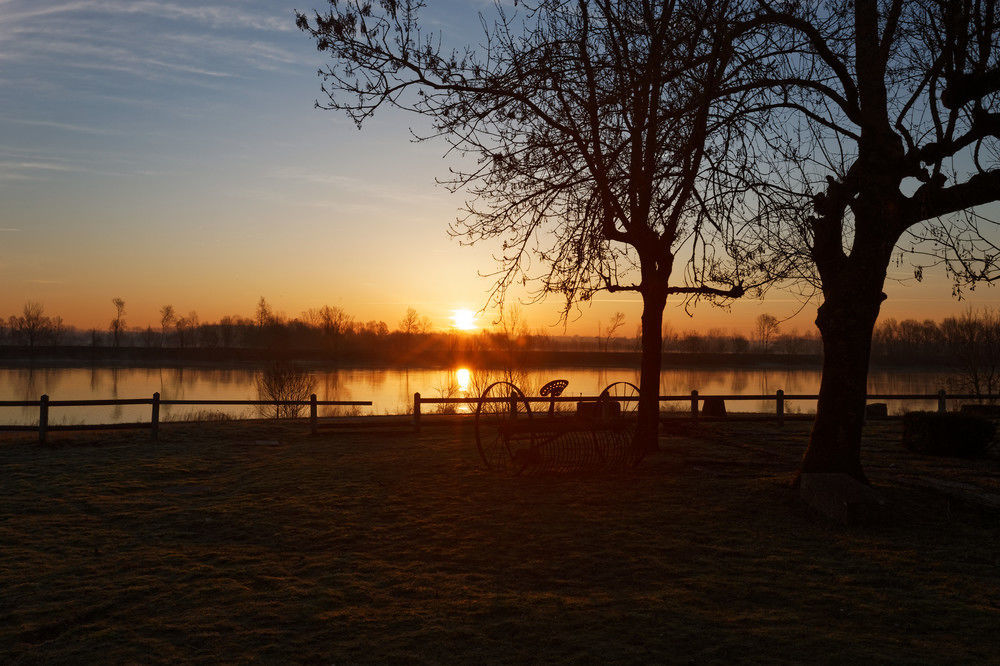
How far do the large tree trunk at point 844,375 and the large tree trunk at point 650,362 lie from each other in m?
4.12

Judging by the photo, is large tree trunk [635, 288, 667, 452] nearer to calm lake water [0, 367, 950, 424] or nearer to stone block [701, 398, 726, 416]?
stone block [701, 398, 726, 416]

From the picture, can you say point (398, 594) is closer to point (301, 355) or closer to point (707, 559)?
point (707, 559)

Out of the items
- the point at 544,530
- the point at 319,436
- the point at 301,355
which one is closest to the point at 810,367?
the point at 301,355

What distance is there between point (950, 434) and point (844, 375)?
662 centimetres

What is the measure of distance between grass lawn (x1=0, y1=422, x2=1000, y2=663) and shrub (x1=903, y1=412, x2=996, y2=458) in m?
1.64

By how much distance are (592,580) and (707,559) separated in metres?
1.40

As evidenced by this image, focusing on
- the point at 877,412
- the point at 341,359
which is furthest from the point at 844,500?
the point at 341,359

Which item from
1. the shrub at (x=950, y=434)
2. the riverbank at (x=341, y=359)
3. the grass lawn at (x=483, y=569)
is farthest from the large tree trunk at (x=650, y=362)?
the riverbank at (x=341, y=359)

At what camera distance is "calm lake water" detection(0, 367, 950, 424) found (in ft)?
130

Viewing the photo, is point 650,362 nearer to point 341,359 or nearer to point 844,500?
point 844,500

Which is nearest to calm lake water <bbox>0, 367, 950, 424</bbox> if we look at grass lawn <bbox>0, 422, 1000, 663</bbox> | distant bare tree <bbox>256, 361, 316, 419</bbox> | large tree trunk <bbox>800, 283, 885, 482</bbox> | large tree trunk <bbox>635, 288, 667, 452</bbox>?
distant bare tree <bbox>256, 361, 316, 419</bbox>

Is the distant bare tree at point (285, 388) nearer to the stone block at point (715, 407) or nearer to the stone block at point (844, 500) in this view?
the stone block at point (715, 407)

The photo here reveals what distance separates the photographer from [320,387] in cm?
5516

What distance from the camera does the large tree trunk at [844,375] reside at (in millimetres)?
9781
